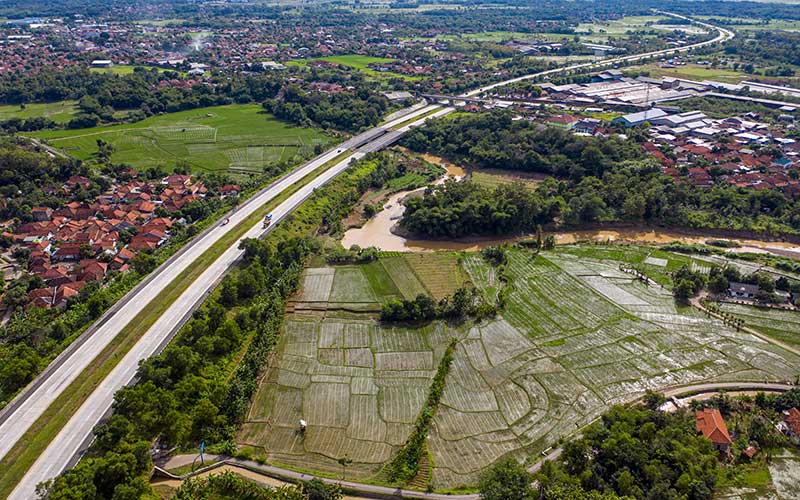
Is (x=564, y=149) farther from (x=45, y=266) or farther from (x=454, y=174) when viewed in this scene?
(x=45, y=266)

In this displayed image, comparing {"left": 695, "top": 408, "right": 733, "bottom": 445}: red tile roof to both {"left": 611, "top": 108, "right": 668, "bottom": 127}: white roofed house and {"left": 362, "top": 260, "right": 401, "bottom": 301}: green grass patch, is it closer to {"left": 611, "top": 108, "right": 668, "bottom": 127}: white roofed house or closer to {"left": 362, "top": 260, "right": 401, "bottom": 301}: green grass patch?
{"left": 362, "top": 260, "right": 401, "bottom": 301}: green grass patch

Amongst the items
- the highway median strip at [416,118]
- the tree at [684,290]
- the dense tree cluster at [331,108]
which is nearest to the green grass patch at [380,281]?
the tree at [684,290]

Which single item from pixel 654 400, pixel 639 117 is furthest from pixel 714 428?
pixel 639 117

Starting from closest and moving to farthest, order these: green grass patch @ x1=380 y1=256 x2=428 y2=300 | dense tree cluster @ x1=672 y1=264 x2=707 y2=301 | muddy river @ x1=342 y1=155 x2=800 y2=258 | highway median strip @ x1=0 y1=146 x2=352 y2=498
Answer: highway median strip @ x1=0 y1=146 x2=352 y2=498 < dense tree cluster @ x1=672 y1=264 x2=707 y2=301 < green grass patch @ x1=380 y1=256 x2=428 y2=300 < muddy river @ x1=342 y1=155 x2=800 y2=258

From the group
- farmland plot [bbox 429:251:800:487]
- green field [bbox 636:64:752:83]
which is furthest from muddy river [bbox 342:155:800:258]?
green field [bbox 636:64:752:83]

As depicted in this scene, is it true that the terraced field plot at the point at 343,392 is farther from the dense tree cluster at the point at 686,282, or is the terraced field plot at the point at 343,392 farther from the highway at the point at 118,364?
the dense tree cluster at the point at 686,282

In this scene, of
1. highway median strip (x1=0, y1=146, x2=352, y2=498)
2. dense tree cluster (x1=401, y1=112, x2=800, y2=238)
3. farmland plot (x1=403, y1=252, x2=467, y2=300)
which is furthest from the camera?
dense tree cluster (x1=401, y1=112, x2=800, y2=238)

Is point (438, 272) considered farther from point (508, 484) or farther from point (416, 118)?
point (416, 118)
